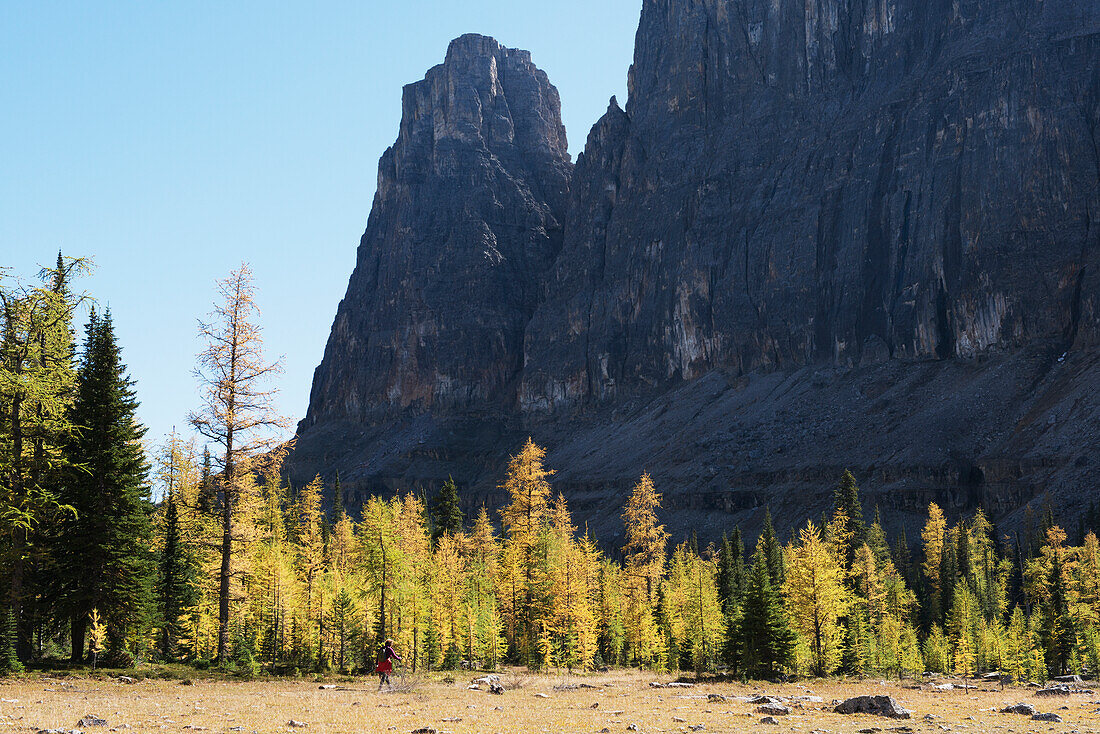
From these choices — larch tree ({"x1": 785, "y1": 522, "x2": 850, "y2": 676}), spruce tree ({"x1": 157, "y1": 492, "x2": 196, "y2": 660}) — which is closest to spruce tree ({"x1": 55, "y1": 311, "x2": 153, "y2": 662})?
spruce tree ({"x1": 157, "y1": 492, "x2": 196, "y2": 660})

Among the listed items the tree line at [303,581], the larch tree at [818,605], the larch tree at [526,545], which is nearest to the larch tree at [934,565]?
the tree line at [303,581]

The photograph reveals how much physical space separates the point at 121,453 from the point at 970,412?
516 feet

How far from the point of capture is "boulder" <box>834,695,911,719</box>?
27.0 meters

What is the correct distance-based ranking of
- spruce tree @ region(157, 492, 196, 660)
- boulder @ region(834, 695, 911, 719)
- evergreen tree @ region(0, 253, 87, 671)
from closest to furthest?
boulder @ region(834, 695, 911, 719) → evergreen tree @ region(0, 253, 87, 671) → spruce tree @ region(157, 492, 196, 660)

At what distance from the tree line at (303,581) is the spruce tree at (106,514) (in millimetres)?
75

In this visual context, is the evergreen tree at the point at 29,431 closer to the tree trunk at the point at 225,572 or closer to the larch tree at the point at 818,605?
the tree trunk at the point at 225,572

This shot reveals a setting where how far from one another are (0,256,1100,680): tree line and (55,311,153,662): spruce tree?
75 millimetres

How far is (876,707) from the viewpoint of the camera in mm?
27703

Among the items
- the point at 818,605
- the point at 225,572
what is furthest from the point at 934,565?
the point at 225,572

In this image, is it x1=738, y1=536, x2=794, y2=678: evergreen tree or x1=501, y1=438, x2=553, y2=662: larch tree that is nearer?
x1=738, y1=536, x2=794, y2=678: evergreen tree

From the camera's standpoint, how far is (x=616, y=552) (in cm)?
17550

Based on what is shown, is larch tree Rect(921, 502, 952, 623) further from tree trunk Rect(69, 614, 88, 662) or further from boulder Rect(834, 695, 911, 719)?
tree trunk Rect(69, 614, 88, 662)

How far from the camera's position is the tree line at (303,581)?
112 ft

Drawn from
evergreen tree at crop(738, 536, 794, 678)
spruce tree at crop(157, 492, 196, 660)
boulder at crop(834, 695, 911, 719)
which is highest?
spruce tree at crop(157, 492, 196, 660)
